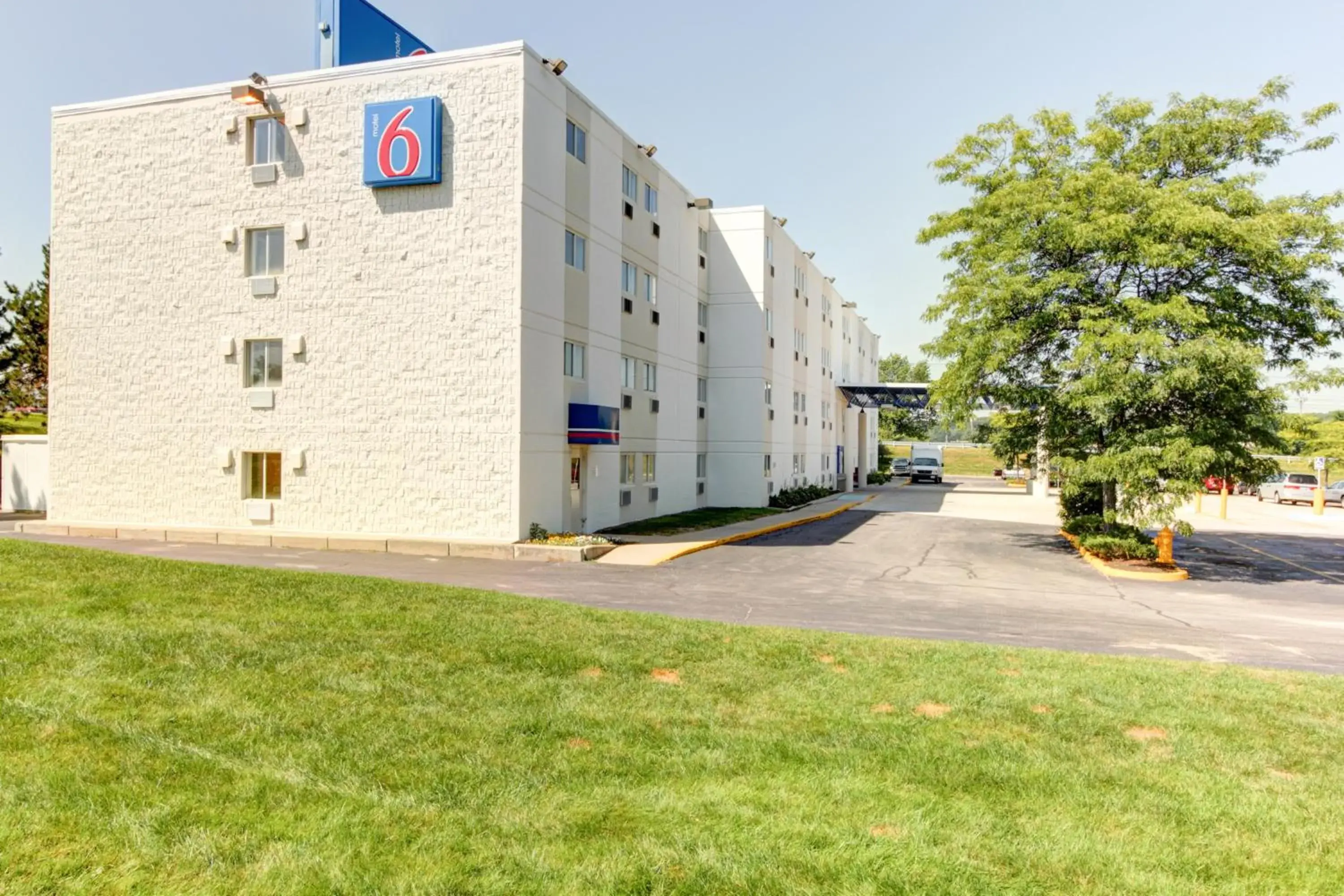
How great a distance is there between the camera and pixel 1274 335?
19.5 meters

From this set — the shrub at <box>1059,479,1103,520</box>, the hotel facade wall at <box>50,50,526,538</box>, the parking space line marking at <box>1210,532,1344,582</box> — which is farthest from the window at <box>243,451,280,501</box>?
the parking space line marking at <box>1210,532,1344,582</box>

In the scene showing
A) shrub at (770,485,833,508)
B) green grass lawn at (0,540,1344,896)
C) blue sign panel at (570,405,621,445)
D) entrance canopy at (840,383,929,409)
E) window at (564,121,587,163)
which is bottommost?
green grass lawn at (0,540,1344,896)

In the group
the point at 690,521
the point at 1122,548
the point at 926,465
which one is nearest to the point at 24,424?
the point at 690,521

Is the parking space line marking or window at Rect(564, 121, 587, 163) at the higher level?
window at Rect(564, 121, 587, 163)

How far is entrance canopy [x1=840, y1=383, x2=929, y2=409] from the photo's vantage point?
5291 centimetres

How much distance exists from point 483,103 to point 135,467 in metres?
13.2

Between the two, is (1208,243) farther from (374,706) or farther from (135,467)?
(135,467)

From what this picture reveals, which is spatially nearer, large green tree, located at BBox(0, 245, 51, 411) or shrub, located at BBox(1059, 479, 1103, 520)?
shrub, located at BBox(1059, 479, 1103, 520)

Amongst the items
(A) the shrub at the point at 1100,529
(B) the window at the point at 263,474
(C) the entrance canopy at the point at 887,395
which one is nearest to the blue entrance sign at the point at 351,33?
(B) the window at the point at 263,474

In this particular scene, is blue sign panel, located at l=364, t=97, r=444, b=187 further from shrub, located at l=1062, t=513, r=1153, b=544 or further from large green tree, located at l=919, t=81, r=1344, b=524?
shrub, located at l=1062, t=513, r=1153, b=544

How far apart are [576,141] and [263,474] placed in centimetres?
1184

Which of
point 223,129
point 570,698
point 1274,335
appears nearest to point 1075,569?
point 1274,335

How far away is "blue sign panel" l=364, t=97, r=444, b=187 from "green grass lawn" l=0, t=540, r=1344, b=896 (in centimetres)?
1306

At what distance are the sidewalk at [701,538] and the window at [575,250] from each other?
7.47m
